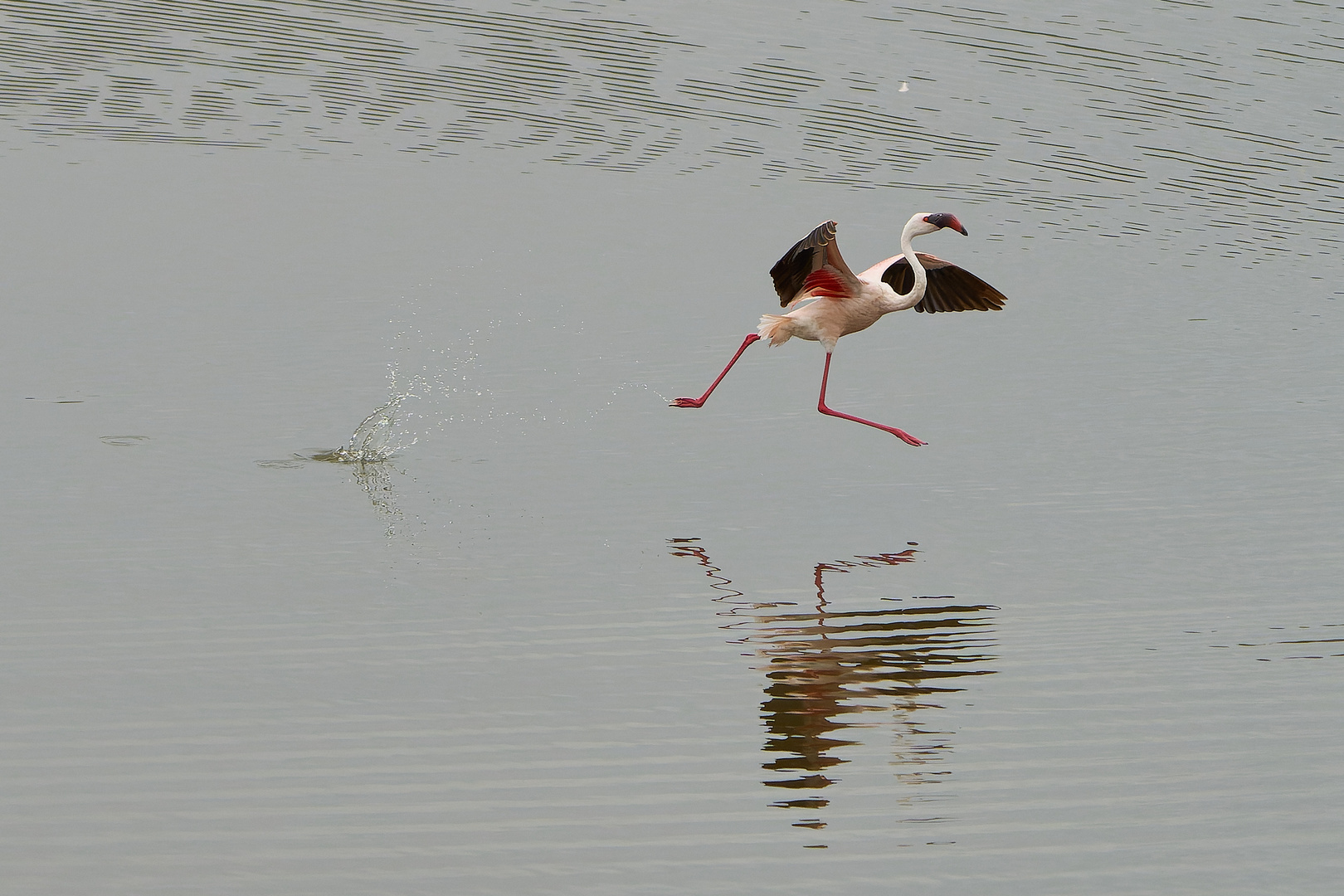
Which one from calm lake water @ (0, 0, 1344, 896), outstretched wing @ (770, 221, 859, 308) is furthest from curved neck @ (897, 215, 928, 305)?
calm lake water @ (0, 0, 1344, 896)

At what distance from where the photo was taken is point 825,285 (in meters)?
11.1

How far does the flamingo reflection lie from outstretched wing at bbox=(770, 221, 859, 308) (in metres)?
2.19

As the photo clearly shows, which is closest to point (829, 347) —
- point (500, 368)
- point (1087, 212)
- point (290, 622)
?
point (500, 368)

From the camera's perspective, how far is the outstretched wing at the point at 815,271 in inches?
404

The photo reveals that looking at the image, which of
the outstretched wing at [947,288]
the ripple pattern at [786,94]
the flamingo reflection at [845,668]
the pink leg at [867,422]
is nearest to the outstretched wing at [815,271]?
the pink leg at [867,422]

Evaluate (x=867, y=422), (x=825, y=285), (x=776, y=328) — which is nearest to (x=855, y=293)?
(x=825, y=285)

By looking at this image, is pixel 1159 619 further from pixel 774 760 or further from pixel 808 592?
pixel 774 760

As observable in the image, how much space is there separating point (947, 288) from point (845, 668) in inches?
197

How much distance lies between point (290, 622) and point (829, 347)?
4.60 meters

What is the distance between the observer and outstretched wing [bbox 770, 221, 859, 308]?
→ 10.3 m

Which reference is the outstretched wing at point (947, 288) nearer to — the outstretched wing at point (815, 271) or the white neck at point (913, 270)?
the white neck at point (913, 270)

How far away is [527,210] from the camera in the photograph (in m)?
16.1

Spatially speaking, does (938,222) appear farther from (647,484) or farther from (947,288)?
(647,484)

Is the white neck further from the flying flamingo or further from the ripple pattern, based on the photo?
the ripple pattern
